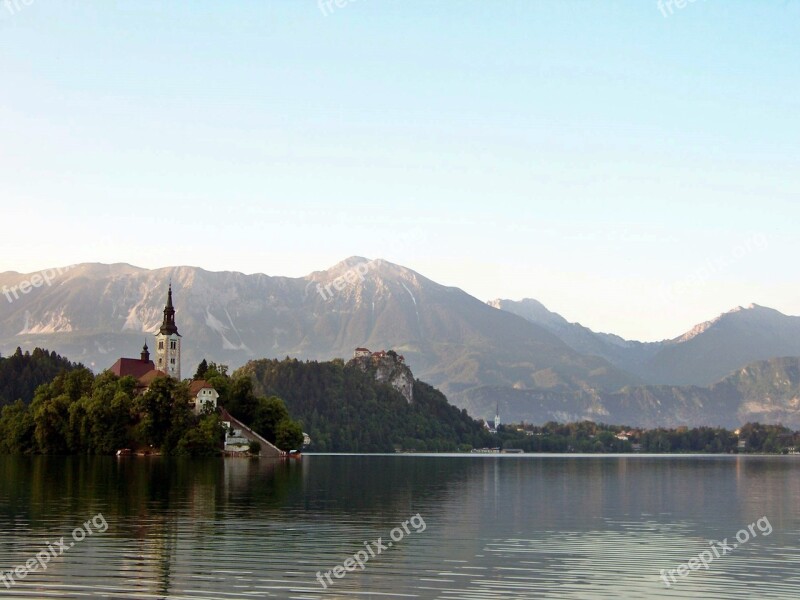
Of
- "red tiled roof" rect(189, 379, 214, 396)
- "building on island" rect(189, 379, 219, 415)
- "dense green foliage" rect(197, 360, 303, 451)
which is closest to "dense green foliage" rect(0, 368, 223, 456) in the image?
"building on island" rect(189, 379, 219, 415)

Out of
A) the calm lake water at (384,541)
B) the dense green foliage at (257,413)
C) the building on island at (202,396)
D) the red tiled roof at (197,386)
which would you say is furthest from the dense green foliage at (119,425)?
the calm lake water at (384,541)

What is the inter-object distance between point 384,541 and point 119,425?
12810 cm

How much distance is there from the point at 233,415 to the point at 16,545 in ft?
461

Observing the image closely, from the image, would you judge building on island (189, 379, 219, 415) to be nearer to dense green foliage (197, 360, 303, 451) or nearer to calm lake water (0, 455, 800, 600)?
dense green foliage (197, 360, 303, 451)

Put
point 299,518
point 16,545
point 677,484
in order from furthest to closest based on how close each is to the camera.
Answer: point 677,484
point 299,518
point 16,545

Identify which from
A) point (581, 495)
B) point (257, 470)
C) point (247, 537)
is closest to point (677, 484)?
point (581, 495)

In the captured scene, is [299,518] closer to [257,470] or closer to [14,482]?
[14,482]

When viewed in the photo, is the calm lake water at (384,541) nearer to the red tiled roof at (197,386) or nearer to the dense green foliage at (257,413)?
the red tiled roof at (197,386)

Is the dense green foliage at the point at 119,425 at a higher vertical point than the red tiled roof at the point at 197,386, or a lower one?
lower

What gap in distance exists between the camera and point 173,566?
41250 millimetres

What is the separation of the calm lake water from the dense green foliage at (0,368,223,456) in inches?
3085

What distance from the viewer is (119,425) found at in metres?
171

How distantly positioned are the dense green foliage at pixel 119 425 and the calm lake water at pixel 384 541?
257ft

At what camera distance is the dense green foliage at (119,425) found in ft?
558
